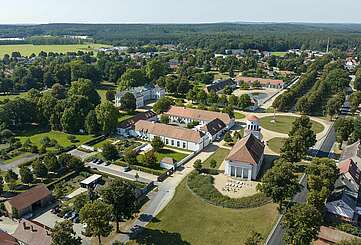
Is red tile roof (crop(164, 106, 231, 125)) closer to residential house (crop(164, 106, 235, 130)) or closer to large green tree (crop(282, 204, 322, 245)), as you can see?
residential house (crop(164, 106, 235, 130))

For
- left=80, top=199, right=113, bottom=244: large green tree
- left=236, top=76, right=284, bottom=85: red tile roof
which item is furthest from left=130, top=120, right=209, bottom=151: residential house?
left=236, top=76, right=284, bottom=85: red tile roof

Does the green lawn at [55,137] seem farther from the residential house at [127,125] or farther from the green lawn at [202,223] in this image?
the green lawn at [202,223]

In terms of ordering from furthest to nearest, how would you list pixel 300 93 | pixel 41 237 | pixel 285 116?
pixel 300 93, pixel 285 116, pixel 41 237

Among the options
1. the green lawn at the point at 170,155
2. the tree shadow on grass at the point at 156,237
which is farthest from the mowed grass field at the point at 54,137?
the tree shadow on grass at the point at 156,237

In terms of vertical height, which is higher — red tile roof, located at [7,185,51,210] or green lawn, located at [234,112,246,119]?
red tile roof, located at [7,185,51,210]

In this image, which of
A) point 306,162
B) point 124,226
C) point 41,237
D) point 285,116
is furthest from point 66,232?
point 285,116

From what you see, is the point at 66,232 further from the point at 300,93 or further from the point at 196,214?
the point at 300,93
